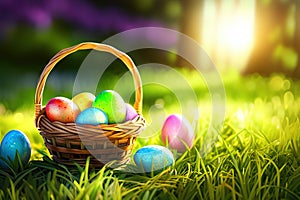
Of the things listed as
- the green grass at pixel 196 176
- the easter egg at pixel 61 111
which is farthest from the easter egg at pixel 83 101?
the green grass at pixel 196 176

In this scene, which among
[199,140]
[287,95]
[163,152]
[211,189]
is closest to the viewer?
[211,189]

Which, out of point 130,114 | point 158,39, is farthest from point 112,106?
point 158,39

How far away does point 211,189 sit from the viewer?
6.00 feet

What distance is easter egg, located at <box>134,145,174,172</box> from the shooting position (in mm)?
2051

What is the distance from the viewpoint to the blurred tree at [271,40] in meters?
5.21

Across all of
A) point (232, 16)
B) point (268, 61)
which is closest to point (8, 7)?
point (232, 16)

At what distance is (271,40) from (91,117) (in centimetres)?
363

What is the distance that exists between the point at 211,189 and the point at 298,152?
22.3 inches

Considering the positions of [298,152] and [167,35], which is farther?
[167,35]

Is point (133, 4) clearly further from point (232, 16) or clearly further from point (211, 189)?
point (211, 189)

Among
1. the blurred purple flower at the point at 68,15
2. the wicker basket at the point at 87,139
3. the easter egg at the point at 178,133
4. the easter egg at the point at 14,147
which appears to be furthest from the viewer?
the blurred purple flower at the point at 68,15

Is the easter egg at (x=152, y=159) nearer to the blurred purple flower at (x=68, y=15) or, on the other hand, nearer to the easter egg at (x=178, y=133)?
the easter egg at (x=178, y=133)

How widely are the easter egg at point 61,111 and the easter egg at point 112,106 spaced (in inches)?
3.9

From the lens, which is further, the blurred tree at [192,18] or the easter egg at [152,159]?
the blurred tree at [192,18]
